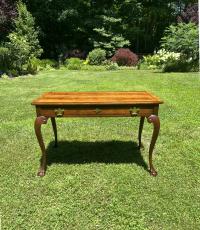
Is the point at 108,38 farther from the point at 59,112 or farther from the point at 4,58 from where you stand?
the point at 59,112

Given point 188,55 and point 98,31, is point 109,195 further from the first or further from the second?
point 98,31

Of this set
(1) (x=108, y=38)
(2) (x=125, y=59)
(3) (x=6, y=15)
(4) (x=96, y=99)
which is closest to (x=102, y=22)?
(1) (x=108, y=38)

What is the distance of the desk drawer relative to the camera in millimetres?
4246

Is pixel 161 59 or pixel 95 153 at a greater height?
pixel 95 153

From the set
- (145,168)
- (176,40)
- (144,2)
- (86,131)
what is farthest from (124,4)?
(145,168)

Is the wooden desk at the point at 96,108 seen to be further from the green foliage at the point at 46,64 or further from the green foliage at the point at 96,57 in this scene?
the green foliage at the point at 96,57

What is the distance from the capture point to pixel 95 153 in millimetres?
5367

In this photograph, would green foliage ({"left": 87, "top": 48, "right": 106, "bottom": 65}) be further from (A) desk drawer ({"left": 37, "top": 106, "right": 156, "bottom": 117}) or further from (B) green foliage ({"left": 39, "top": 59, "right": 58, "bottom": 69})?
(A) desk drawer ({"left": 37, "top": 106, "right": 156, "bottom": 117})

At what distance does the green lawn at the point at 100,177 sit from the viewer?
3.56m

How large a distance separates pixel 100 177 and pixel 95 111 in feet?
2.99

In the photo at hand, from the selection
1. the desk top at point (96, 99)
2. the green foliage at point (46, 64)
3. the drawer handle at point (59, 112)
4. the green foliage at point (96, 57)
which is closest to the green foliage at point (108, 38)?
the green foliage at point (96, 57)

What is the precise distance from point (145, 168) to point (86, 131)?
198 cm

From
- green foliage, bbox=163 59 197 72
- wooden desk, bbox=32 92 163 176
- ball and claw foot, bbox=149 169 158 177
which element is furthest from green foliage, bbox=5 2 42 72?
ball and claw foot, bbox=149 169 158 177

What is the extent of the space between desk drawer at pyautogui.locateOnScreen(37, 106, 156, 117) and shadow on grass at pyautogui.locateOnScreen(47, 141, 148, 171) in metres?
0.96
